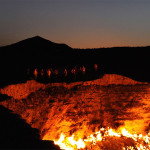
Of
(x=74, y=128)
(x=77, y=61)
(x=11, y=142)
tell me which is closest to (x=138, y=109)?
(x=74, y=128)

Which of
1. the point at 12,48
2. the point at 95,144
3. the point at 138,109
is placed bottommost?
the point at 95,144

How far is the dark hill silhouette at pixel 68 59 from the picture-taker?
18.9 ft

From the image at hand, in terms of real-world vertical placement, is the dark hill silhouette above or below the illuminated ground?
above

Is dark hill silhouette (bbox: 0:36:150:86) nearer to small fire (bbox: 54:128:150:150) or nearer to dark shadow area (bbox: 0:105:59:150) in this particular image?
dark shadow area (bbox: 0:105:59:150)

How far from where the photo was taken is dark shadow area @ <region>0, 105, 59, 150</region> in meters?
3.44

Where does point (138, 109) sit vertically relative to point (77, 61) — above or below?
below

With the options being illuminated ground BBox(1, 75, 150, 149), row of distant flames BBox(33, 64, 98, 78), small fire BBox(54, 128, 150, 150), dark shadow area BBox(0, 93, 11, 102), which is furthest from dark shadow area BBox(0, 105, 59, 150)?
small fire BBox(54, 128, 150, 150)

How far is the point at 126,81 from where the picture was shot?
6.52 m

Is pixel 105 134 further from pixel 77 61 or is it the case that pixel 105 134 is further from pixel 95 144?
pixel 77 61

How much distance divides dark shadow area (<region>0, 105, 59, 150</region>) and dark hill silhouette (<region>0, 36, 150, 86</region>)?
157 cm

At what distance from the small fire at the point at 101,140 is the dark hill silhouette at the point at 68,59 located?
2.09m

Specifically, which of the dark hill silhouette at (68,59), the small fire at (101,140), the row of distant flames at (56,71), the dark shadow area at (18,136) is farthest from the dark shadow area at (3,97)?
the small fire at (101,140)

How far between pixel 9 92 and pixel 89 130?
2.94m

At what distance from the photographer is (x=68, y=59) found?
20.1ft
